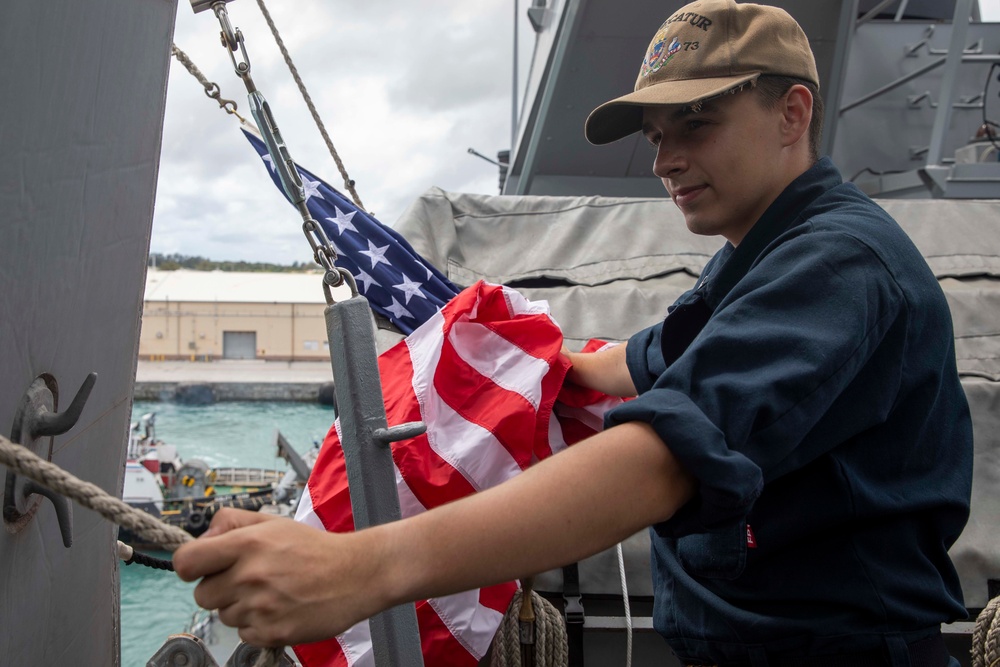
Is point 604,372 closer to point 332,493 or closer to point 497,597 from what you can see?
point 497,597

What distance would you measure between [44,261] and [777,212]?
141 cm

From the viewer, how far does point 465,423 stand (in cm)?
252

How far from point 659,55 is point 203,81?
52.6 inches

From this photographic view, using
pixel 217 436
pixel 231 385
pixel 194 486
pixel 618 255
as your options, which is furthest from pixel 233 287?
pixel 618 255

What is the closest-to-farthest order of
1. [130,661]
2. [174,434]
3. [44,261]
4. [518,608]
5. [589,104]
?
[44,261]
[518,608]
[589,104]
[130,661]
[174,434]

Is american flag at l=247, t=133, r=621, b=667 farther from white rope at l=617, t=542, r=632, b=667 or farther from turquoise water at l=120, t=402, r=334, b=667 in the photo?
turquoise water at l=120, t=402, r=334, b=667

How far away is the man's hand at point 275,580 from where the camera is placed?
3.06 feet

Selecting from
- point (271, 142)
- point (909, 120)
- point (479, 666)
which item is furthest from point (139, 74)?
point (909, 120)

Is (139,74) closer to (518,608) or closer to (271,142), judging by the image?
(271,142)

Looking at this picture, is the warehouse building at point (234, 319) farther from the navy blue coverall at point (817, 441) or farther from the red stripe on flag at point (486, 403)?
the navy blue coverall at point (817, 441)

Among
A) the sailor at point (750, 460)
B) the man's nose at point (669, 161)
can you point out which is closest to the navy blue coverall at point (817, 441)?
the sailor at point (750, 460)

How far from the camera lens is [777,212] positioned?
153cm

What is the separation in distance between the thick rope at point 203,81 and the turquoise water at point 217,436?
30.4 metres

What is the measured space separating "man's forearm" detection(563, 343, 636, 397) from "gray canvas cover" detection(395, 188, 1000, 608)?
35.2 inches
